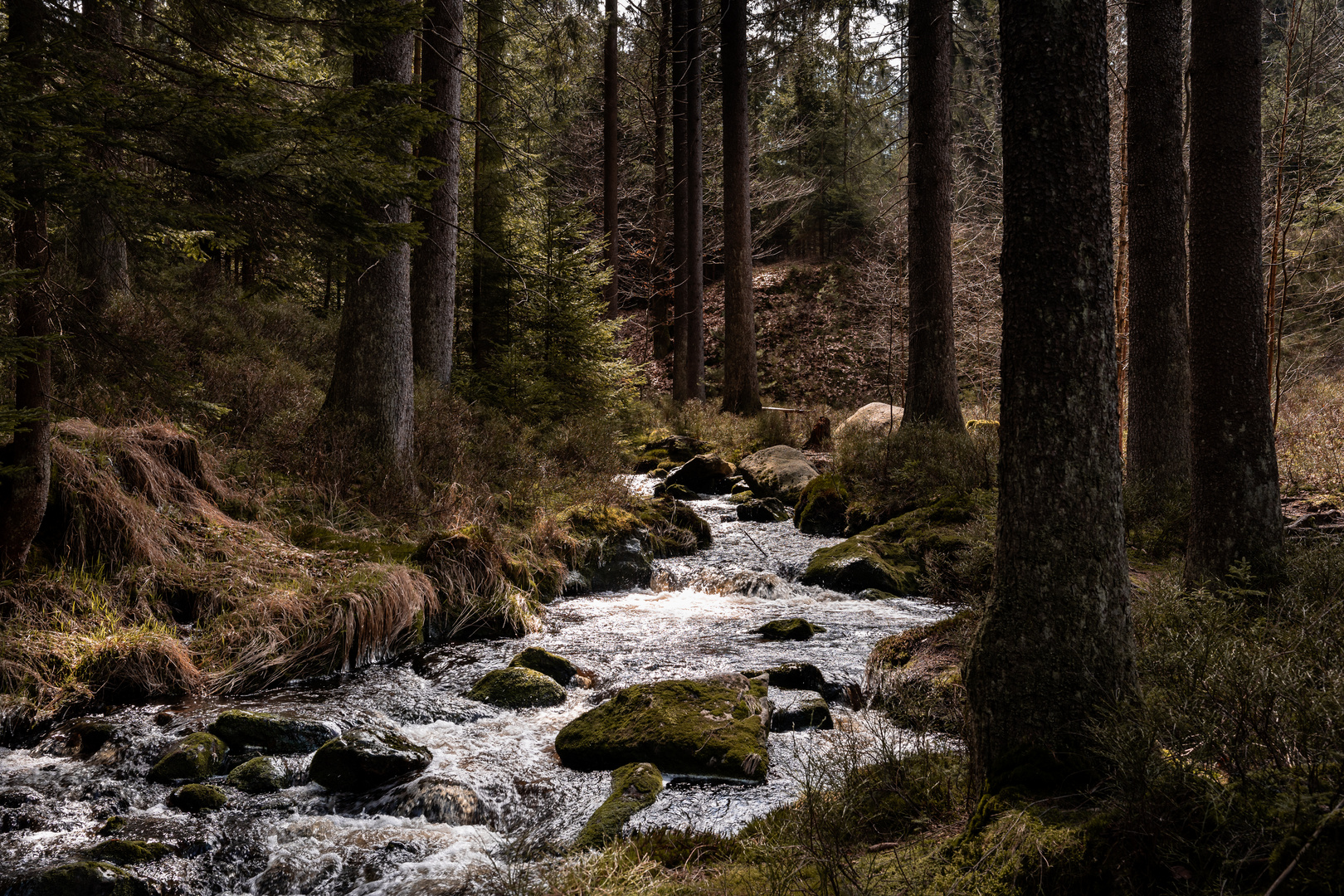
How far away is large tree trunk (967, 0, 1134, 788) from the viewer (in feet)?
9.61

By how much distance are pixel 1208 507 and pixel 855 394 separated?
21309 mm

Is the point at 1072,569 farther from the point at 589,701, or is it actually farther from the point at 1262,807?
the point at 589,701

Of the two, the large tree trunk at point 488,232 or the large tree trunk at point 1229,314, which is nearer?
the large tree trunk at point 1229,314

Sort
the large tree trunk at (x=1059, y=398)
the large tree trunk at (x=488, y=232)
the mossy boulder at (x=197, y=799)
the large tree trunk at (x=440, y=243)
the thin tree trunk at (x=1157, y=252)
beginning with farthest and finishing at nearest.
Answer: the large tree trunk at (x=488, y=232), the large tree trunk at (x=440, y=243), the thin tree trunk at (x=1157, y=252), the mossy boulder at (x=197, y=799), the large tree trunk at (x=1059, y=398)

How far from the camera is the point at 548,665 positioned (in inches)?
244

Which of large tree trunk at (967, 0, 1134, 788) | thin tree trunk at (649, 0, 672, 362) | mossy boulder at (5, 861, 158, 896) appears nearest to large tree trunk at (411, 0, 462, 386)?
mossy boulder at (5, 861, 158, 896)

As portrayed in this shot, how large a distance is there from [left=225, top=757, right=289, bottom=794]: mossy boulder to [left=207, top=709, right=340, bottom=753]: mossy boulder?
0.31 meters

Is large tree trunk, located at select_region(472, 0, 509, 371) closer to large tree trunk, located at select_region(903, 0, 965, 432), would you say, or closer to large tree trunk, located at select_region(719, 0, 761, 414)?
large tree trunk, located at select_region(719, 0, 761, 414)

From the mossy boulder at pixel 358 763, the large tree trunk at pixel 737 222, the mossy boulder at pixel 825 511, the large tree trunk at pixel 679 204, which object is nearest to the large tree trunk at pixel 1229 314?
the mossy boulder at pixel 358 763

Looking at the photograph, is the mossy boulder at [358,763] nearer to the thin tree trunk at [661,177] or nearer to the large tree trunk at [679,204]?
the large tree trunk at [679,204]

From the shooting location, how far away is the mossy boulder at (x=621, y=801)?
3943 mm

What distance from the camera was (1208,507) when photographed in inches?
207

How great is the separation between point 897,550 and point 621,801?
230 inches

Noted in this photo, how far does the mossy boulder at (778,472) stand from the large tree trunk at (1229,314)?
7571 mm
